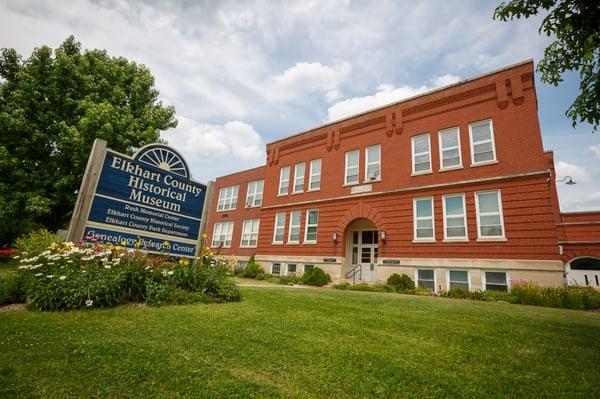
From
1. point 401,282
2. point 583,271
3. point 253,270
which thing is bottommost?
point 253,270

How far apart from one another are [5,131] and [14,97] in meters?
1.74

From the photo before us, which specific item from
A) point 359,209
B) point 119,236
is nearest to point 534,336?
point 119,236

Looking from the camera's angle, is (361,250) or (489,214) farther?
(361,250)

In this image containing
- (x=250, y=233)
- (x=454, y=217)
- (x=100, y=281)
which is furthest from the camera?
(x=250, y=233)

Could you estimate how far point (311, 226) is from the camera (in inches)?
897

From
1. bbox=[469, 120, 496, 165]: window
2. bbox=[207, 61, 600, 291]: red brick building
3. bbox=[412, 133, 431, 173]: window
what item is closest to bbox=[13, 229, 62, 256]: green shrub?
bbox=[207, 61, 600, 291]: red brick building

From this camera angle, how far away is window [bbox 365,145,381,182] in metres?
20.5

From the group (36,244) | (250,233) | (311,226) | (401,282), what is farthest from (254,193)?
(36,244)

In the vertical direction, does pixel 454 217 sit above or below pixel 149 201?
above

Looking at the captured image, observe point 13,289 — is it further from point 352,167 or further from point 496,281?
point 352,167

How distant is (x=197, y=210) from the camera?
28.8ft

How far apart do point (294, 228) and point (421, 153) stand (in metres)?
10.8

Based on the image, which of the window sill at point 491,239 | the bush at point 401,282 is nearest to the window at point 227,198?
the bush at point 401,282

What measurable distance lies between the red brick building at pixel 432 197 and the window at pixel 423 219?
0.22ft
